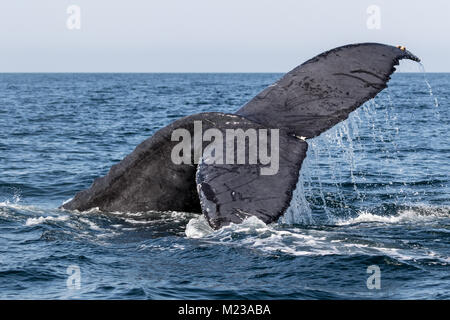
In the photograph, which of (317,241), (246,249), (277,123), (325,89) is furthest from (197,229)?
(325,89)

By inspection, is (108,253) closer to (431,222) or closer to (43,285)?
(43,285)

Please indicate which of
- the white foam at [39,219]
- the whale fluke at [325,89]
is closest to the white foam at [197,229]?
the whale fluke at [325,89]

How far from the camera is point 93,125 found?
2527 cm

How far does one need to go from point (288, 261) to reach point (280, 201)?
1021 mm

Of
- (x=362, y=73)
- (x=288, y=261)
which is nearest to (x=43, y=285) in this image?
(x=288, y=261)

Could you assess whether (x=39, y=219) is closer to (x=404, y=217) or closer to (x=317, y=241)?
(x=317, y=241)
